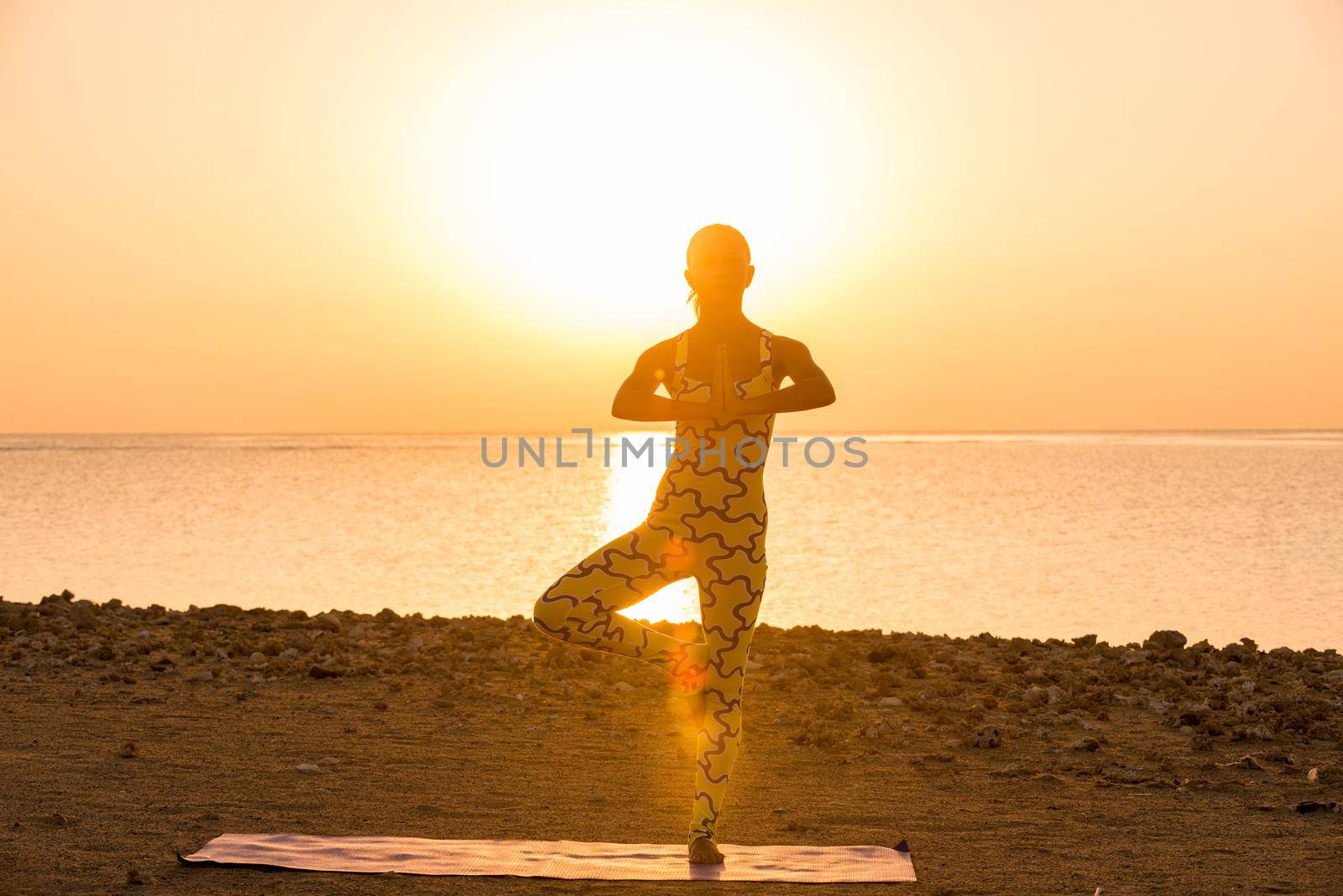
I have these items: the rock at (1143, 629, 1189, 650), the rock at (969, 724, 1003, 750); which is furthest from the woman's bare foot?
the rock at (1143, 629, 1189, 650)

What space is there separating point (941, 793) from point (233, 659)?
749 cm

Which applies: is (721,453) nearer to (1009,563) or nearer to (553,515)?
(1009,563)

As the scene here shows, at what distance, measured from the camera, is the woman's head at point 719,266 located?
642 cm

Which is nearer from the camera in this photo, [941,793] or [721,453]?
[721,453]

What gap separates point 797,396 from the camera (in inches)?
241

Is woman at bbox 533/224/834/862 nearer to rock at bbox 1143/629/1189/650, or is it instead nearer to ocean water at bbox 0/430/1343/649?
rock at bbox 1143/629/1189/650

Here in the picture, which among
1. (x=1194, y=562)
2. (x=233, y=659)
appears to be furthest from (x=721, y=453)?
(x=1194, y=562)

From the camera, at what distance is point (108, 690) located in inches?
439

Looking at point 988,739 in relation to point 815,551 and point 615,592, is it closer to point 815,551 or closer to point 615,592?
point 615,592

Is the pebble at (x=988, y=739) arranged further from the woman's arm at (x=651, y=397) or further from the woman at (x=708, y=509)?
→ the woman's arm at (x=651, y=397)

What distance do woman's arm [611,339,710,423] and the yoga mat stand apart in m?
2.30

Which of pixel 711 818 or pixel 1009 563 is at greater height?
pixel 1009 563

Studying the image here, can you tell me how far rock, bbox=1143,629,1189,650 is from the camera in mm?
13625

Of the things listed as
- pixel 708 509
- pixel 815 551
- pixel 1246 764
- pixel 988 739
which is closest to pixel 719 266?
pixel 708 509
